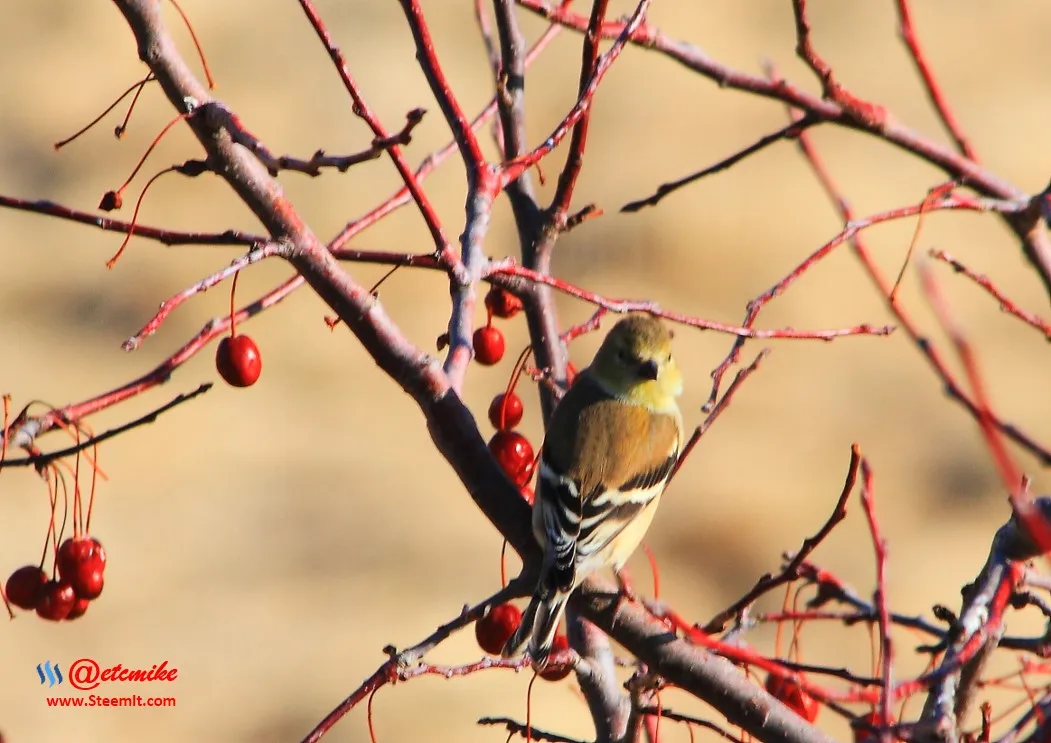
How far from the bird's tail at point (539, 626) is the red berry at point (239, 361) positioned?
680mm

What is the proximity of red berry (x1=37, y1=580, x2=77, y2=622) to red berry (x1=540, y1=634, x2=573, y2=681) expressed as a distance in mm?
1013

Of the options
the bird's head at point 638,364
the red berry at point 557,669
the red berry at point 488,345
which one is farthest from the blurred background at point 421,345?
the red berry at point 488,345

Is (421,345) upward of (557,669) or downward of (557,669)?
upward

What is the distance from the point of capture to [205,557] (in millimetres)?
6031

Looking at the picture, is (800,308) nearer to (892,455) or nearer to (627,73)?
(892,455)

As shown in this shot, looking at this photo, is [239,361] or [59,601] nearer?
[239,361]

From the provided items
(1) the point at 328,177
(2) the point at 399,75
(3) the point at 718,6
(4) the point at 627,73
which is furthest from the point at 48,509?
(3) the point at 718,6

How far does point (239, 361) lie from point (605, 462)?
3.65 feet

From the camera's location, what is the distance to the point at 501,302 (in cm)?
275

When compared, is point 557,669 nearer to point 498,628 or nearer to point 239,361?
point 498,628

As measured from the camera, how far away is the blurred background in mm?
5754

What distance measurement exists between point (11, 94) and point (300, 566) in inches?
131

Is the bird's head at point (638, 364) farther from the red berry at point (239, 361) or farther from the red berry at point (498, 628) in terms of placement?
the red berry at point (239, 361)

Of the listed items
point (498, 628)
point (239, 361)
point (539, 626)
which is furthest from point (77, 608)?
point (539, 626)
